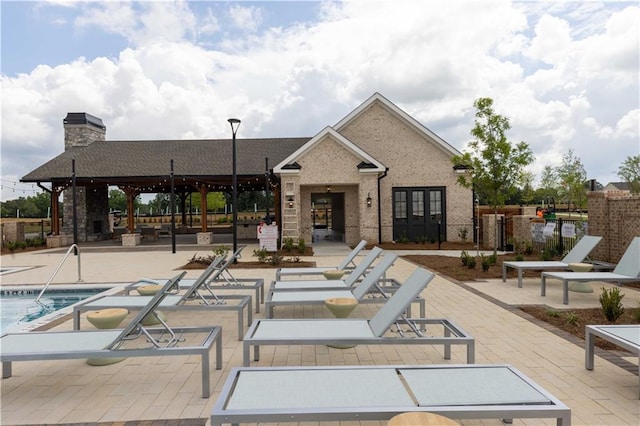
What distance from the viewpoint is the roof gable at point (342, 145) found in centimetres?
1927

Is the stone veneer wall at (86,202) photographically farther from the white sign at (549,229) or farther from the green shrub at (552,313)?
the green shrub at (552,313)

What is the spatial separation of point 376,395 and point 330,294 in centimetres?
377

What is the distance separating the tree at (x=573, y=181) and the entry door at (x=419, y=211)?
2778 centimetres

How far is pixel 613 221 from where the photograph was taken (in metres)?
11.8

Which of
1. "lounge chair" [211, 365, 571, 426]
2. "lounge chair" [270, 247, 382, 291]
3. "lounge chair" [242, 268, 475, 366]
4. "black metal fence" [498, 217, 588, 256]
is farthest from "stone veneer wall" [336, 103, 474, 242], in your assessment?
"lounge chair" [211, 365, 571, 426]

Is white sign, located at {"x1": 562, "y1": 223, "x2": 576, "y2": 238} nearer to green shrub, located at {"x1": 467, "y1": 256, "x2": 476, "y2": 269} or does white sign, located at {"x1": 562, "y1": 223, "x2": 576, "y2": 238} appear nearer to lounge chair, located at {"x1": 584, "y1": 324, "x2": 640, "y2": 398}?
green shrub, located at {"x1": 467, "y1": 256, "x2": 476, "y2": 269}

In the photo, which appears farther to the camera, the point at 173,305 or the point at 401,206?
the point at 401,206

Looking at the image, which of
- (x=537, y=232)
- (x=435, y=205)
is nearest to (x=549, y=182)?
(x=435, y=205)

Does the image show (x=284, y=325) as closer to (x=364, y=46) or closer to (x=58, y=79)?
(x=364, y=46)

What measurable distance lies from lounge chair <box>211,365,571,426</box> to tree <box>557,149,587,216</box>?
44864 millimetres

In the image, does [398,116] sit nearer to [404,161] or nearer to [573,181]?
[404,161]

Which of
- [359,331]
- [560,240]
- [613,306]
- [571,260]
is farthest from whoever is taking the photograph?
[560,240]

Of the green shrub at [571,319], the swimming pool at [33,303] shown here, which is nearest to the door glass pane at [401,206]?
the swimming pool at [33,303]

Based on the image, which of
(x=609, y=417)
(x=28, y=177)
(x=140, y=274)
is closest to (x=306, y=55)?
(x=140, y=274)
